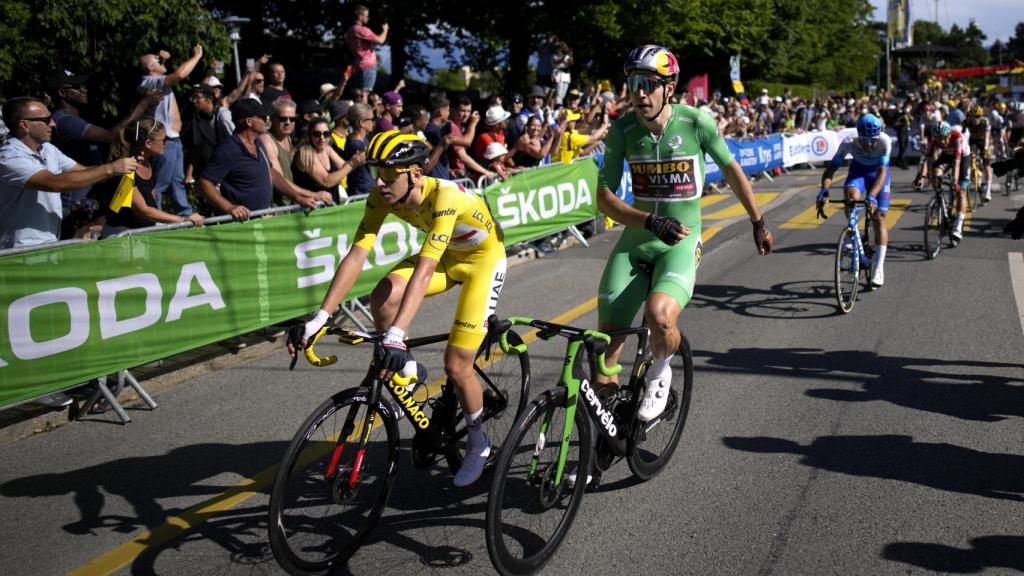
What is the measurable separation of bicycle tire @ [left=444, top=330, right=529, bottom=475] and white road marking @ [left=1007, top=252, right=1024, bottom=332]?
5823 millimetres

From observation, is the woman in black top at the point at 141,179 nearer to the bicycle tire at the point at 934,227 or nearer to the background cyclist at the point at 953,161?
the bicycle tire at the point at 934,227

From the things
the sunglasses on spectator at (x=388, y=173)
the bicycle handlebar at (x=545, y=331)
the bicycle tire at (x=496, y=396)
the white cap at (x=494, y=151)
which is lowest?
the bicycle tire at (x=496, y=396)

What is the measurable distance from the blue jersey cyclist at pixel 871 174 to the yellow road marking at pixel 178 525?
644 centimetres

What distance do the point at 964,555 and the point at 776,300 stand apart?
6.26 metres

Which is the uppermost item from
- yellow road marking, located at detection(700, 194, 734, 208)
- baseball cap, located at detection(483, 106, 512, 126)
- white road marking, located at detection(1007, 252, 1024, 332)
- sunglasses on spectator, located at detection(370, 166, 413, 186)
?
baseball cap, located at detection(483, 106, 512, 126)

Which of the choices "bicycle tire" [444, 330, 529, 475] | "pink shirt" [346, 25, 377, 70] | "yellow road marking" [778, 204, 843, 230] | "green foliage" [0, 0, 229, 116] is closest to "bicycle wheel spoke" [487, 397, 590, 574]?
"bicycle tire" [444, 330, 529, 475]

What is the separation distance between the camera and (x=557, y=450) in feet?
14.5

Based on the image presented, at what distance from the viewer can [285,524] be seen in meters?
4.37

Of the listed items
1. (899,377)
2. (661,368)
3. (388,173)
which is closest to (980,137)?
(899,377)

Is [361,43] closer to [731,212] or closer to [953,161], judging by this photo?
[731,212]

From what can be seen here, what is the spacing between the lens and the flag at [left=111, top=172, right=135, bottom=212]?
7.64m

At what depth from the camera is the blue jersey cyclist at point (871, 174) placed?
10523mm

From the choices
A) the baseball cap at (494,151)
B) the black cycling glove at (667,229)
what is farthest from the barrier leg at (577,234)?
the black cycling glove at (667,229)

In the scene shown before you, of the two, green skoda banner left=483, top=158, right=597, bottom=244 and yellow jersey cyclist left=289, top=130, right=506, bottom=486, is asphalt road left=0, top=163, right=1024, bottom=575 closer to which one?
yellow jersey cyclist left=289, top=130, right=506, bottom=486
